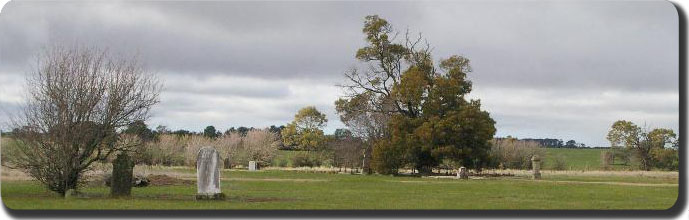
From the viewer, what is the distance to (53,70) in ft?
83.2

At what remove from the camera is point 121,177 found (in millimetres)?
24438

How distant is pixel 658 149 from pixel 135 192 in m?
42.8

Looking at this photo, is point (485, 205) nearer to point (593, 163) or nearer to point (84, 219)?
point (84, 219)

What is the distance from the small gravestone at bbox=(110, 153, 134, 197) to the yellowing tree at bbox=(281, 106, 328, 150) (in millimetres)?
47010

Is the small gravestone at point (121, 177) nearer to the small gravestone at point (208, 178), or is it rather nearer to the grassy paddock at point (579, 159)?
the small gravestone at point (208, 178)

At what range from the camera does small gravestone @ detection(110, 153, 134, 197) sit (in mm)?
24328

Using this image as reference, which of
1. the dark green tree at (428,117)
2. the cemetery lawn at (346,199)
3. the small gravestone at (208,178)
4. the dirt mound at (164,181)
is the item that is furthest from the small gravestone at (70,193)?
the dark green tree at (428,117)

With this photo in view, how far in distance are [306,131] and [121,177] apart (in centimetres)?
5184

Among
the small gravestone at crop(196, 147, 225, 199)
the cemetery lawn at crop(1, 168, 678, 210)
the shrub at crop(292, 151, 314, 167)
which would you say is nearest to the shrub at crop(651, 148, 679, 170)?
the shrub at crop(292, 151, 314, 167)

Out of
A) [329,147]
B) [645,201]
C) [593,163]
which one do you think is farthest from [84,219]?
[593,163]

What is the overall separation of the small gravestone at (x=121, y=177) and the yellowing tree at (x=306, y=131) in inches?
1851

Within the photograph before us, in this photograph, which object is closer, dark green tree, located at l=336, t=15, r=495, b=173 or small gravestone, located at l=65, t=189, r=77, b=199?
small gravestone, located at l=65, t=189, r=77, b=199

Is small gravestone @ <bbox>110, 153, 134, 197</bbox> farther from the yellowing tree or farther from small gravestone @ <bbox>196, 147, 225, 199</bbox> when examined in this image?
the yellowing tree

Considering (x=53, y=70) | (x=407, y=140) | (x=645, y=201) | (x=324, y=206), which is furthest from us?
(x=407, y=140)
